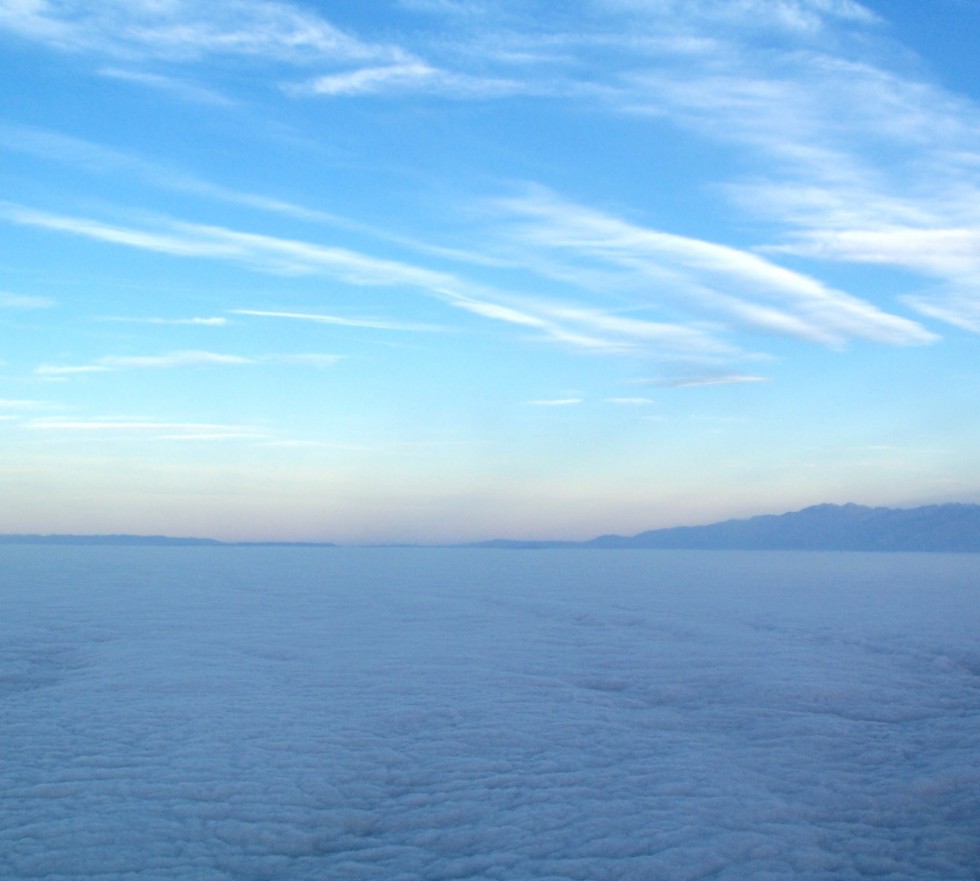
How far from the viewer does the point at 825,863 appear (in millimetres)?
5676

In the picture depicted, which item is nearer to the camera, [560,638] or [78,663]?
[78,663]

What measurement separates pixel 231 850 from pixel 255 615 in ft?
43.5

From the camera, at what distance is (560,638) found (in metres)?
15.4

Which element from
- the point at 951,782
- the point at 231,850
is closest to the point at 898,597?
the point at 951,782

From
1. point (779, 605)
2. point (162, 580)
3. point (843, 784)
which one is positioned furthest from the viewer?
point (162, 580)

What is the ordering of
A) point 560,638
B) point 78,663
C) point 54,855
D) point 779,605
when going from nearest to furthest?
point 54,855
point 78,663
point 560,638
point 779,605

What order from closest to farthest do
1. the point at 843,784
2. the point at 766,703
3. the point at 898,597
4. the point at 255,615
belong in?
the point at 843,784, the point at 766,703, the point at 255,615, the point at 898,597

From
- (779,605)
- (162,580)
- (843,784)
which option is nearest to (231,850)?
(843,784)

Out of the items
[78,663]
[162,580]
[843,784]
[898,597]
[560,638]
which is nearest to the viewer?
[843,784]

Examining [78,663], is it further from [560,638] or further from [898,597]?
[898,597]

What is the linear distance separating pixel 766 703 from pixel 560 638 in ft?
18.4

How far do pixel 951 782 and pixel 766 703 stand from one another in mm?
2973

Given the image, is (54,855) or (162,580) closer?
(54,855)

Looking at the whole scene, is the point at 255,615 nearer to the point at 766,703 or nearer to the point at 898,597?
the point at 766,703
